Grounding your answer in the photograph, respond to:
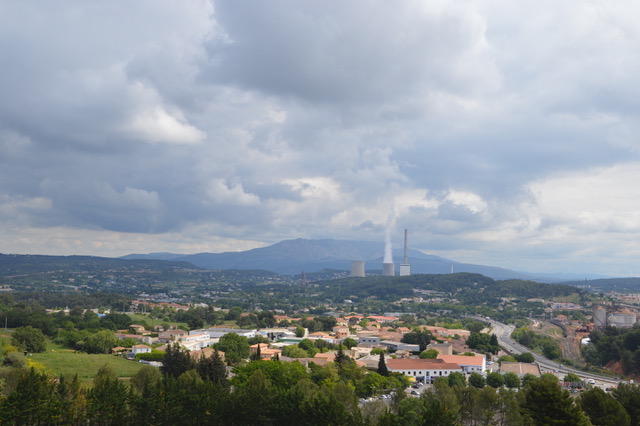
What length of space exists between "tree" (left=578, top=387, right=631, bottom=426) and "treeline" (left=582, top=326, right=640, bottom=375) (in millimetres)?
32658

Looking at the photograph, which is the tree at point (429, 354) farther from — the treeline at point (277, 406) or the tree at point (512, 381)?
the treeline at point (277, 406)

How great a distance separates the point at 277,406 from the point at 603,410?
1490cm

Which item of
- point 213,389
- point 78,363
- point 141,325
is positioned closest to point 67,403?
point 213,389

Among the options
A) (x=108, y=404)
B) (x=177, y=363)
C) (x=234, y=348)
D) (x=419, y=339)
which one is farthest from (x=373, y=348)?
(x=108, y=404)

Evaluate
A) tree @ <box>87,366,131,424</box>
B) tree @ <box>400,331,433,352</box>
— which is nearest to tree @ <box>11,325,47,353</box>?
tree @ <box>87,366,131,424</box>

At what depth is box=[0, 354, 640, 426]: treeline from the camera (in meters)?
22.6

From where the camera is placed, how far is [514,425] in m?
27.2

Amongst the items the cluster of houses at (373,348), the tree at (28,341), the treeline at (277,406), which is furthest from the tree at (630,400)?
the tree at (28,341)

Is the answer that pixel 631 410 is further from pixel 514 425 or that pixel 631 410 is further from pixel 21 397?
pixel 21 397

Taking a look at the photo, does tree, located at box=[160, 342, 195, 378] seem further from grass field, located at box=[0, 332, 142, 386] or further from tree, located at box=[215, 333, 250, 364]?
tree, located at box=[215, 333, 250, 364]

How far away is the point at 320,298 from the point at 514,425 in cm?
15185

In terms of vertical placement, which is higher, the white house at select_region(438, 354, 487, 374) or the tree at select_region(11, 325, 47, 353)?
the tree at select_region(11, 325, 47, 353)

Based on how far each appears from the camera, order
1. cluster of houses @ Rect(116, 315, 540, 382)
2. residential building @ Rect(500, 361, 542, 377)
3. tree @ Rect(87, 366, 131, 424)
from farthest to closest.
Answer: residential building @ Rect(500, 361, 542, 377)
cluster of houses @ Rect(116, 315, 540, 382)
tree @ Rect(87, 366, 131, 424)

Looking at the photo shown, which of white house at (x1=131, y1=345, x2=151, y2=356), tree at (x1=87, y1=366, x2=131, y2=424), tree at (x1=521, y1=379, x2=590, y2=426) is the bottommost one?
white house at (x1=131, y1=345, x2=151, y2=356)
